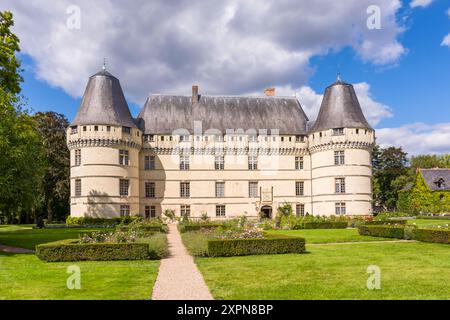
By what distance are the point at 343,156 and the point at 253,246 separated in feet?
79.1

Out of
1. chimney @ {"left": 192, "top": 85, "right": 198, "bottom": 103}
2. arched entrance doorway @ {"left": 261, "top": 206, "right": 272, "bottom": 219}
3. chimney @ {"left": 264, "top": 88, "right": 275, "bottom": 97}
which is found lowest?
arched entrance doorway @ {"left": 261, "top": 206, "right": 272, "bottom": 219}

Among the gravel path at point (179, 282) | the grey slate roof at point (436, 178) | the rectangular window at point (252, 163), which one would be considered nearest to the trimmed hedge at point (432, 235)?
the gravel path at point (179, 282)

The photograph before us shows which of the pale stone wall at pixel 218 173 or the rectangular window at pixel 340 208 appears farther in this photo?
the rectangular window at pixel 340 208

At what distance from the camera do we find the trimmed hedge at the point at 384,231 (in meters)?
22.7

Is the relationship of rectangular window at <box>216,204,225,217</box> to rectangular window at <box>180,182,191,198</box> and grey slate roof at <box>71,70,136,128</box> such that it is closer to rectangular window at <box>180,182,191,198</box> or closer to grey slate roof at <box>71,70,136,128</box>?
rectangular window at <box>180,182,191,198</box>

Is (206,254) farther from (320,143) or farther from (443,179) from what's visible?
(443,179)

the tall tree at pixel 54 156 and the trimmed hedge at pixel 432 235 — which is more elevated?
the tall tree at pixel 54 156

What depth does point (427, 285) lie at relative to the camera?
1044 centimetres

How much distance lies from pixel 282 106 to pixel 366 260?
30543 mm

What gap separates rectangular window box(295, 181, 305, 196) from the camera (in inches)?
1631

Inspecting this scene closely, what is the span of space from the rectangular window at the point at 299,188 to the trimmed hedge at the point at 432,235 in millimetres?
19638

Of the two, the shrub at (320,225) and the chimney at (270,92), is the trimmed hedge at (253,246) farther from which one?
the chimney at (270,92)

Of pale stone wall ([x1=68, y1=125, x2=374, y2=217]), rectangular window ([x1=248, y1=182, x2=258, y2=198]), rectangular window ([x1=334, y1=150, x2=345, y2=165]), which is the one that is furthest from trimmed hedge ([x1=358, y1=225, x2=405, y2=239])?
rectangular window ([x1=248, y1=182, x2=258, y2=198])

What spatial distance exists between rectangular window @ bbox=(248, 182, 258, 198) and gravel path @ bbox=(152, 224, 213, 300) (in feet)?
Result: 82.1
